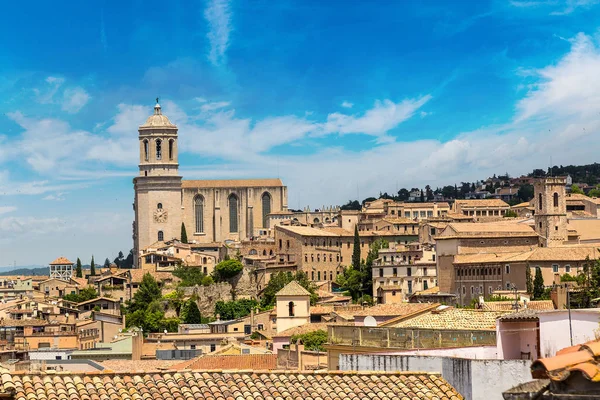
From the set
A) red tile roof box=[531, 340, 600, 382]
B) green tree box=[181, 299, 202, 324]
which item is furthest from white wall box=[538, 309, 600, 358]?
green tree box=[181, 299, 202, 324]

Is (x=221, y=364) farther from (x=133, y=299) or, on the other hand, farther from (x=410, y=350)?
(x=133, y=299)

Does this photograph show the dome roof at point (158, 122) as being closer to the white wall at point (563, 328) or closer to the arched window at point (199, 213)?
the arched window at point (199, 213)

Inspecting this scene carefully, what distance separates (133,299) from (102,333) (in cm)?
1915

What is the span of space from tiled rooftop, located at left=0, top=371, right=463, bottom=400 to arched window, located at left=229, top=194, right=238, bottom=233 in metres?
120

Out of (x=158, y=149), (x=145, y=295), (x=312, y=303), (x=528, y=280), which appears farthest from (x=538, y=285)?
(x=158, y=149)

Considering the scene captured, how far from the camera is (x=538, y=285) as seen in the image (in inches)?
2613

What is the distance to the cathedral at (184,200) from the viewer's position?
128375 millimetres

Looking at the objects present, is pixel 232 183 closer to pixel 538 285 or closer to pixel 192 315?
pixel 192 315

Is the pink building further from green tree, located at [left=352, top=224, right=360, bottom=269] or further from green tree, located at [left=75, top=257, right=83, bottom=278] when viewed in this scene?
green tree, located at [left=75, top=257, right=83, bottom=278]

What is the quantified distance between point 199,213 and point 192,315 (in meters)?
50.2

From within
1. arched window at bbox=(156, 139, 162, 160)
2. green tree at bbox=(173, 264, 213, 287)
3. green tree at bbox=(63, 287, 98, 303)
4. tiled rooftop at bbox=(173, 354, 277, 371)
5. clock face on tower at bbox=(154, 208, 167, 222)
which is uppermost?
arched window at bbox=(156, 139, 162, 160)

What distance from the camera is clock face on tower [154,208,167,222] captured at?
128m

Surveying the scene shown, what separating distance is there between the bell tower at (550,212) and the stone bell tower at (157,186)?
48081mm

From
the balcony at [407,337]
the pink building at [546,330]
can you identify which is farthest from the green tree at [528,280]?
the pink building at [546,330]
